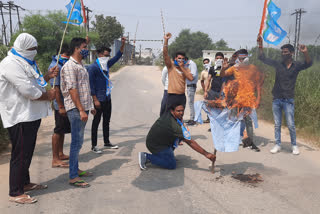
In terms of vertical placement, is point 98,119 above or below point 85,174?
above

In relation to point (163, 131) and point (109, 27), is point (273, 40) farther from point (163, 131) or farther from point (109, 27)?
point (109, 27)

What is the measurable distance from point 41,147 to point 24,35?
3.00 meters

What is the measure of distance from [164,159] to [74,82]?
188 centimetres

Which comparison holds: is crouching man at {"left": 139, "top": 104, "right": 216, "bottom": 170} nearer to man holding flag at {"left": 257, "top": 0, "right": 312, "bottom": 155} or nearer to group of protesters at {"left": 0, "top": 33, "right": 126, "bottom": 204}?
group of protesters at {"left": 0, "top": 33, "right": 126, "bottom": 204}

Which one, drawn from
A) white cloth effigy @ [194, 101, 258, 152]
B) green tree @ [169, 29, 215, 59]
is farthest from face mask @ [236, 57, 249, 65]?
green tree @ [169, 29, 215, 59]

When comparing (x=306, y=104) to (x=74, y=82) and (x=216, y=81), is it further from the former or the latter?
(x=74, y=82)

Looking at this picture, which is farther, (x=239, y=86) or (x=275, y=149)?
(x=275, y=149)

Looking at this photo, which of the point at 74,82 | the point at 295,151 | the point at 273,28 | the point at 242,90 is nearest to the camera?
the point at 74,82

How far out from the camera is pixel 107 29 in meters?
38.8

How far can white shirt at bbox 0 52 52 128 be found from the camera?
3053 millimetres

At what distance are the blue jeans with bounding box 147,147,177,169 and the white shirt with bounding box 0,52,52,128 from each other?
6.50 ft

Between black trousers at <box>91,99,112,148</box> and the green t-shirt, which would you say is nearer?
the green t-shirt

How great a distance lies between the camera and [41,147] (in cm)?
556

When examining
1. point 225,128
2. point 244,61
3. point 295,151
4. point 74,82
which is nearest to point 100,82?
point 74,82
